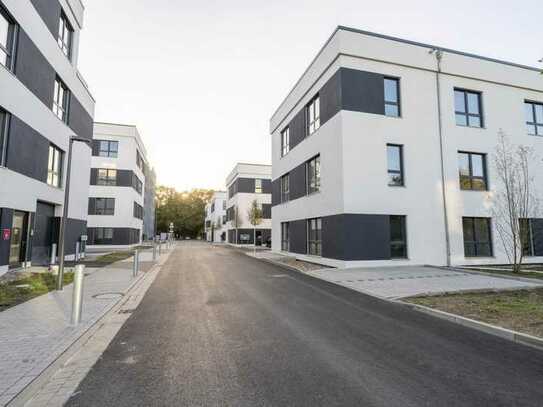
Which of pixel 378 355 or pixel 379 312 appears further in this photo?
pixel 379 312

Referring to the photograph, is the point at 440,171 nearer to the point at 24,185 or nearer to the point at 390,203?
the point at 390,203

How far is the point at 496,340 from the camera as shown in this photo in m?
5.38

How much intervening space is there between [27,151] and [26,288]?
702 cm

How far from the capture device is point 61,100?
56.5ft

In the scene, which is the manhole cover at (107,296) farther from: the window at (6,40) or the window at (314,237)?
the window at (314,237)

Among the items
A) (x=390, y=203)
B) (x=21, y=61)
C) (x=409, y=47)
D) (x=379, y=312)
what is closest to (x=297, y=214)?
(x=390, y=203)

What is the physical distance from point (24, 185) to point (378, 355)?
1513 cm

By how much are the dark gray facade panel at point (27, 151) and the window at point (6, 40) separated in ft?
6.87

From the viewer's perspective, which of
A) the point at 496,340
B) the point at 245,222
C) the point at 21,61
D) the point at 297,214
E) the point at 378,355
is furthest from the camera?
the point at 245,222

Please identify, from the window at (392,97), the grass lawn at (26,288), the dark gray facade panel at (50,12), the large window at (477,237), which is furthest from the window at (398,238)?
the dark gray facade panel at (50,12)

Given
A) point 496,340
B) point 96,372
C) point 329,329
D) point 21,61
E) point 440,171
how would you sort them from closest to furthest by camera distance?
point 96,372 < point 496,340 < point 329,329 < point 21,61 < point 440,171

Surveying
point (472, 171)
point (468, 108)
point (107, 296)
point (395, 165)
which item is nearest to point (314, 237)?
point (395, 165)

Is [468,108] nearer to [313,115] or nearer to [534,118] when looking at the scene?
[534,118]

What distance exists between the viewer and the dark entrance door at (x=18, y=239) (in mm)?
12719
